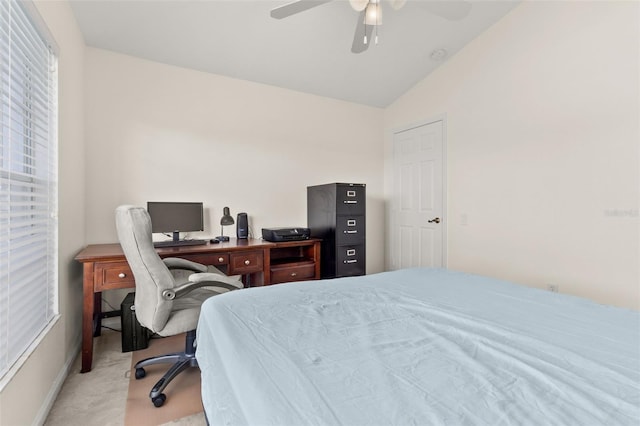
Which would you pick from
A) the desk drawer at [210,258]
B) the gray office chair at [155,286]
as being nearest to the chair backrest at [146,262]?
the gray office chair at [155,286]

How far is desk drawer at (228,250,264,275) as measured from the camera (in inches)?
101

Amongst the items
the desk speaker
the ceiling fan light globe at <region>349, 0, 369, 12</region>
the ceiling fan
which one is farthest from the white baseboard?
the ceiling fan light globe at <region>349, 0, 369, 12</region>

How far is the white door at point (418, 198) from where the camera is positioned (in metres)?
3.54

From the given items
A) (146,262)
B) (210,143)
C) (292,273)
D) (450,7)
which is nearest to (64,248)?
(146,262)

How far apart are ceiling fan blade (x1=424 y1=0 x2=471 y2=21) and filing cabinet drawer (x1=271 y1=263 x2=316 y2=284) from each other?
233 cm

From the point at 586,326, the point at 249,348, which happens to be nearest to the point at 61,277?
the point at 249,348

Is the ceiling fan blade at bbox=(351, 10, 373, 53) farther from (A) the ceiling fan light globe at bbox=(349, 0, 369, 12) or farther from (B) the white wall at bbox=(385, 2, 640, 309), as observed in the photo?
(B) the white wall at bbox=(385, 2, 640, 309)

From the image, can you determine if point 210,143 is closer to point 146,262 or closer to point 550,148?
point 146,262

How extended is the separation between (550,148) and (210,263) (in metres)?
3.03

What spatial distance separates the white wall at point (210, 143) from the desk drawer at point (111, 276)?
28.3 inches

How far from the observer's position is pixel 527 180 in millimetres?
2756


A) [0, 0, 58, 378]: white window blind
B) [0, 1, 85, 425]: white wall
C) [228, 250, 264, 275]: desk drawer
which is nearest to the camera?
[0, 0, 58, 378]: white window blind

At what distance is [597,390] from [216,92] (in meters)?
3.42

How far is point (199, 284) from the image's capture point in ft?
5.63
